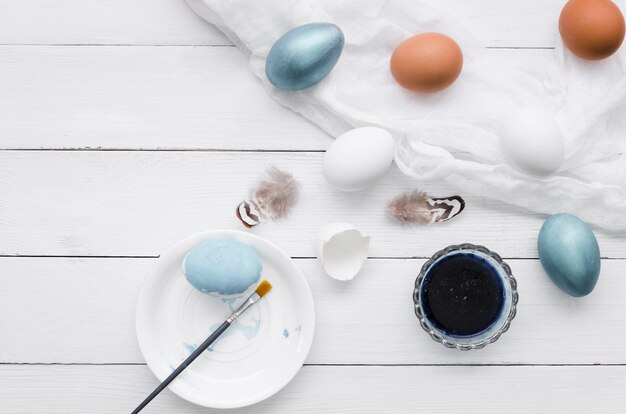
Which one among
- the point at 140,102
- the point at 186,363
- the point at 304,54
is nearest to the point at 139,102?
the point at 140,102

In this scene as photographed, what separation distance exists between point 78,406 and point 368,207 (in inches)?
17.7

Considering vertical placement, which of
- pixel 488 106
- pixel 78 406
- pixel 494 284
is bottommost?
pixel 78 406

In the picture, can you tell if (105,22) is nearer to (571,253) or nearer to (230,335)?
(230,335)

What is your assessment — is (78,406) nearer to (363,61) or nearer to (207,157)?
(207,157)

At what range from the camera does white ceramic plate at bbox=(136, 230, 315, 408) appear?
32.4 inches

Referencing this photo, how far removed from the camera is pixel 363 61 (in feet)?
2.81

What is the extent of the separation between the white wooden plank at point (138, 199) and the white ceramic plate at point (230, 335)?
0.16 ft

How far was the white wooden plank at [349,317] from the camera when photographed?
0.86 m

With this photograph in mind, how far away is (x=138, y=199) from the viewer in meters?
0.85

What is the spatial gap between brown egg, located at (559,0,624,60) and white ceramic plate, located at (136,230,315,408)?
1.45 ft

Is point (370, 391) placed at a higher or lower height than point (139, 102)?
lower

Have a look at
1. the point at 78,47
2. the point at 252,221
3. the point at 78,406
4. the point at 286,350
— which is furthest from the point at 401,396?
the point at 78,47

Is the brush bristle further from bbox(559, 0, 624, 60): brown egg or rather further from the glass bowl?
bbox(559, 0, 624, 60): brown egg

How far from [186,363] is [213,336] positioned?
0.15 ft
